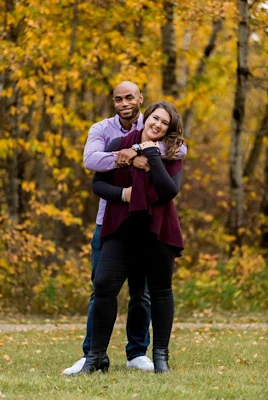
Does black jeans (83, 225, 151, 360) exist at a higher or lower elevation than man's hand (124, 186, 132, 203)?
lower

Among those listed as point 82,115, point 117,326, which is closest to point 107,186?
point 117,326

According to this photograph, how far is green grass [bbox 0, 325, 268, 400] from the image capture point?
533 cm

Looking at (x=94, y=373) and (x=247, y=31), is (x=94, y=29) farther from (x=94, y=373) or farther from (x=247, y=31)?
(x=94, y=373)

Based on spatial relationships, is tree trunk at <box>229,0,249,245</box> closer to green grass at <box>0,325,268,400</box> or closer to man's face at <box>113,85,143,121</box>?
green grass at <box>0,325,268,400</box>

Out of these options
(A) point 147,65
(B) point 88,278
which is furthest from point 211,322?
(A) point 147,65

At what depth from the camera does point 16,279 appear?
12.8 meters

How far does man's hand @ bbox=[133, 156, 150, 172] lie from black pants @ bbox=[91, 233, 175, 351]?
1.51ft

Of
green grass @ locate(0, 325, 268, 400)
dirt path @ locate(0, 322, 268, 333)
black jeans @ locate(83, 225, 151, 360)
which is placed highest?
black jeans @ locate(83, 225, 151, 360)

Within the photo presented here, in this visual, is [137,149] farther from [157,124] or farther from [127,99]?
[127,99]

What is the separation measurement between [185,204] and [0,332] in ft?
39.5

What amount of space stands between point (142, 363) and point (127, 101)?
1866 mm

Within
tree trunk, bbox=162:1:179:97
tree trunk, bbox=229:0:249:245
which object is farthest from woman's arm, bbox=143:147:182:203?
tree trunk, bbox=162:1:179:97

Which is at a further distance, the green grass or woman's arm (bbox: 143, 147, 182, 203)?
woman's arm (bbox: 143, 147, 182, 203)

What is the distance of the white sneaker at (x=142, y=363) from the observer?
21.1 feet
